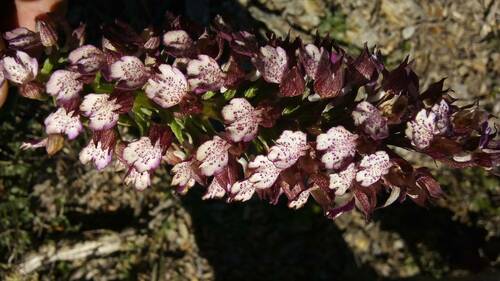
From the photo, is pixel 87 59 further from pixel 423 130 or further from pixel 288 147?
pixel 423 130

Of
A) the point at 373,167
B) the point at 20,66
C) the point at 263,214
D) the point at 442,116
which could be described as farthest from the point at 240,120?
the point at 263,214

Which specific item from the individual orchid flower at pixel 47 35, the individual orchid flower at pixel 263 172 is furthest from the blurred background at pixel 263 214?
the individual orchid flower at pixel 263 172

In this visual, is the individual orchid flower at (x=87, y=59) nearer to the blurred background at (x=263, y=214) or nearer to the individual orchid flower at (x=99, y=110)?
the individual orchid flower at (x=99, y=110)

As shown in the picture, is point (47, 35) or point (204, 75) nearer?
point (204, 75)

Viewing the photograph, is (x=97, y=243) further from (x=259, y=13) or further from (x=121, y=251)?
(x=259, y=13)

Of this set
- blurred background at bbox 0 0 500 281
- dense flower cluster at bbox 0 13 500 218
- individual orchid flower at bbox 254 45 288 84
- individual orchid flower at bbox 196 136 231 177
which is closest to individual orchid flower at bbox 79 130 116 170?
dense flower cluster at bbox 0 13 500 218
